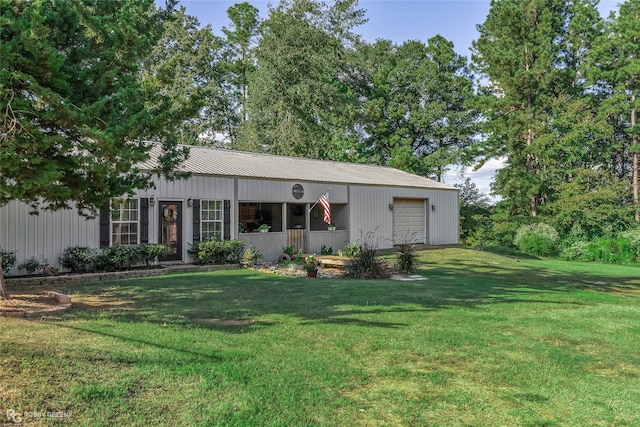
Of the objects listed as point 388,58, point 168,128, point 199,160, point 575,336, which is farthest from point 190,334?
point 388,58

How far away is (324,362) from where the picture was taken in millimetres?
4406

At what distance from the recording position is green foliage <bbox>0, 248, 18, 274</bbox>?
9.92 meters

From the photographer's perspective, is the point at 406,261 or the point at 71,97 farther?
the point at 406,261

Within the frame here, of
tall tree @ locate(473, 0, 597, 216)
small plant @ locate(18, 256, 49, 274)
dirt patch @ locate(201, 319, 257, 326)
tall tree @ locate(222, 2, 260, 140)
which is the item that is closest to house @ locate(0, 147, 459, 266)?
small plant @ locate(18, 256, 49, 274)

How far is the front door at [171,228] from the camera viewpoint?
508 inches

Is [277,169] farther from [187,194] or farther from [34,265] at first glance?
[34,265]

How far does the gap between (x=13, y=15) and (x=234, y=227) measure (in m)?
8.93

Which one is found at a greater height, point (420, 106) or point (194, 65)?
point (194, 65)

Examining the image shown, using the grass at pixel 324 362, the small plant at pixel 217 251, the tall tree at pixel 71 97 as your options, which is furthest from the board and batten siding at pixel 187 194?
the tall tree at pixel 71 97

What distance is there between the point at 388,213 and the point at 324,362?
588 inches

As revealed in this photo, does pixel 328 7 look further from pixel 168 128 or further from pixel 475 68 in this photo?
pixel 168 128

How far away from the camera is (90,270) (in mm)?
11156

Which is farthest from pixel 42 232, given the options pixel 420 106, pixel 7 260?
pixel 420 106

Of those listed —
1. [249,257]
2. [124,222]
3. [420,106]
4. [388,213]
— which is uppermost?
[420,106]
